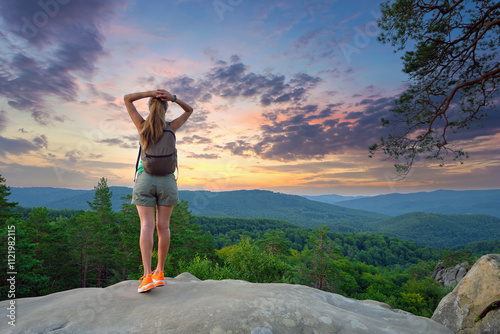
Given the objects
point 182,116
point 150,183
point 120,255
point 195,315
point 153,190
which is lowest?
point 120,255

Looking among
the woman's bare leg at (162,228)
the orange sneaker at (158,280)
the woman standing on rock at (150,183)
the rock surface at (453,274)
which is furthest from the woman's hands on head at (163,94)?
the rock surface at (453,274)

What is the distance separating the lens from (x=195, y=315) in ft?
11.0

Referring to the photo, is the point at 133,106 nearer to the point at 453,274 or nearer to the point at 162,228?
the point at 162,228

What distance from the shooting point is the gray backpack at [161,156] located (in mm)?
4059

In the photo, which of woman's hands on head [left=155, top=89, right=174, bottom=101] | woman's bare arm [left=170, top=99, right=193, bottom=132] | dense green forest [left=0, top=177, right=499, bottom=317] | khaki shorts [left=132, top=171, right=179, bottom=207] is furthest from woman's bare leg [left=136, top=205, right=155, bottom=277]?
dense green forest [left=0, top=177, right=499, bottom=317]

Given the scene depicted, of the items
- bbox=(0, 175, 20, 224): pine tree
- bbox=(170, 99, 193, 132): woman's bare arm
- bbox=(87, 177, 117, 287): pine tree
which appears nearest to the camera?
bbox=(170, 99, 193, 132): woman's bare arm

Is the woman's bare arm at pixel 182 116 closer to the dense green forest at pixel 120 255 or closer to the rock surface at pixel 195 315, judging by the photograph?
the rock surface at pixel 195 315

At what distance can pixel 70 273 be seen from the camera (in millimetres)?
30797

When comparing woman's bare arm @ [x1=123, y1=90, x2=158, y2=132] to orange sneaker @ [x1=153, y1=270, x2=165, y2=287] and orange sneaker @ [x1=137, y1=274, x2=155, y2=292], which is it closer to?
orange sneaker @ [x1=137, y1=274, x2=155, y2=292]

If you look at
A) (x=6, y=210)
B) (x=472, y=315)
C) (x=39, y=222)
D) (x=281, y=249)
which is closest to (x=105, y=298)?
(x=472, y=315)

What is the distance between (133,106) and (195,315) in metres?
3.62

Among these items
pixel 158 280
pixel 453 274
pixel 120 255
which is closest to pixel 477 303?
pixel 158 280

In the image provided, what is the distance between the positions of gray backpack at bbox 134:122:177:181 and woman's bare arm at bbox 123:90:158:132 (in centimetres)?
47

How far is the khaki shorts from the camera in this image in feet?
13.4
